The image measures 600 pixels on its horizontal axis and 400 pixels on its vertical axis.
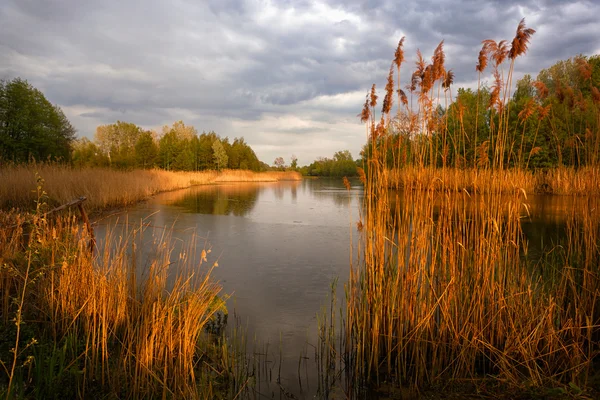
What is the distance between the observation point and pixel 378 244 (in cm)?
251

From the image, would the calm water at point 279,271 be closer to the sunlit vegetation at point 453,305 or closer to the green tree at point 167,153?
the sunlit vegetation at point 453,305

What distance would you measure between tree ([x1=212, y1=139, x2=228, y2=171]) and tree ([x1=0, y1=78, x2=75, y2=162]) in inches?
587

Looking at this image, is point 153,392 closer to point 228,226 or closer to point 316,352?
point 316,352

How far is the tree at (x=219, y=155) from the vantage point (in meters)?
36.5

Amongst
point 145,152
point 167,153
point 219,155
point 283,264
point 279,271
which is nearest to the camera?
point 279,271

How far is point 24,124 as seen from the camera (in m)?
20.9

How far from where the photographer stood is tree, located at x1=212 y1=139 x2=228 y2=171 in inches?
1438

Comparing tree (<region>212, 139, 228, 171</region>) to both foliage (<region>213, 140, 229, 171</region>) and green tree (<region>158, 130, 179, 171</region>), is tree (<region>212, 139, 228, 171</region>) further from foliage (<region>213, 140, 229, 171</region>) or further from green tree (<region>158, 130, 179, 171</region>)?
green tree (<region>158, 130, 179, 171</region>)

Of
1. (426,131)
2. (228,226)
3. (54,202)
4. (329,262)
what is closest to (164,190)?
(54,202)

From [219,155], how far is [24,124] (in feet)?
57.8

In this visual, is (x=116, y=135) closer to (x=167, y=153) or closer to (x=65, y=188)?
(x=167, y=153)

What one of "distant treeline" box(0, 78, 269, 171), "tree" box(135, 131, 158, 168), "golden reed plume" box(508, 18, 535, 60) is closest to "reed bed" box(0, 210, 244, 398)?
"golden reed plume" box(508, 18, 535, 60)

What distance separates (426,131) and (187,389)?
7.78 feet

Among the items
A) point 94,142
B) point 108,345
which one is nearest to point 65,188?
point 108,345
